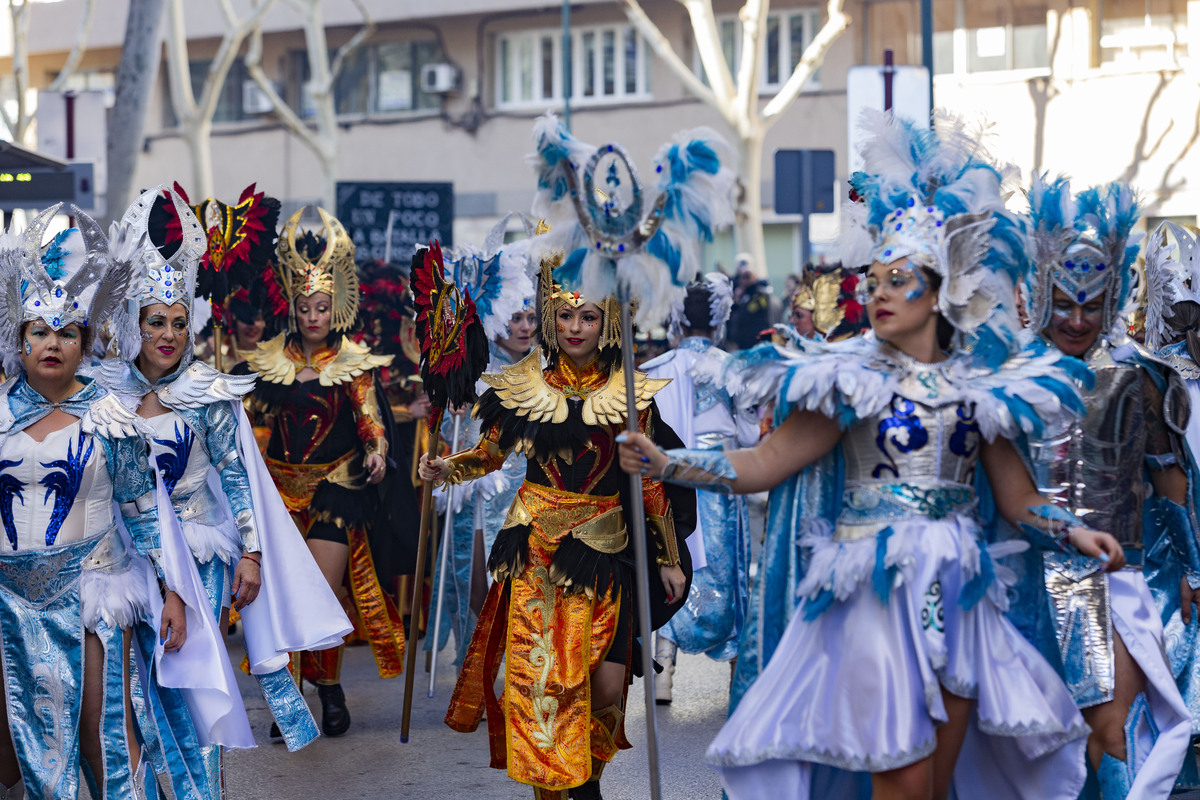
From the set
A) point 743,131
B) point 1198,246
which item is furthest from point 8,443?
point 743,131

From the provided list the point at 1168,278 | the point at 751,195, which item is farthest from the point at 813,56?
the point at 1168,278

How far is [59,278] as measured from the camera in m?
5.08

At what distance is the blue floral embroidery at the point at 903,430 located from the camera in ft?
14.2

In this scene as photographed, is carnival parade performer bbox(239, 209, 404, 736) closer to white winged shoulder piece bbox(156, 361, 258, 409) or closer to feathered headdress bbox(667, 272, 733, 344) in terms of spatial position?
white winged shoulder piece bbox(156, 361, 258, 409)

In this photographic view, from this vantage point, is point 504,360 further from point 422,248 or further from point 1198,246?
point 1198,246

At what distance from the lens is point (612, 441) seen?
5.55 meters

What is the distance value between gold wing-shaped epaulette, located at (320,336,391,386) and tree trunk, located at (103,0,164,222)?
47.9 feet

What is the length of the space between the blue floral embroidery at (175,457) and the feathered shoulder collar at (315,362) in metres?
1.95

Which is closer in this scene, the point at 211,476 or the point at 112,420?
the point at 112,420

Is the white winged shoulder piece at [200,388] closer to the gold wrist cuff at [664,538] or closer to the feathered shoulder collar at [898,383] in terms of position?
the gold wrist cuff at [664,538]

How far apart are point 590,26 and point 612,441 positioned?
25.1 metres

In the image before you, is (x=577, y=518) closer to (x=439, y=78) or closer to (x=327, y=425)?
(x=327, y=425)

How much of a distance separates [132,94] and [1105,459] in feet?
61.3

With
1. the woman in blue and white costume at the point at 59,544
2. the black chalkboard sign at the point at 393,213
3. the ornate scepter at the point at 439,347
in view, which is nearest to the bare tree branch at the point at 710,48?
the black chalkboard sign at the point at 393,213
